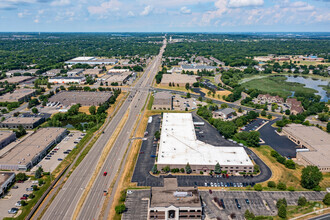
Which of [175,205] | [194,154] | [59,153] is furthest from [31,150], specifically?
[194,154]

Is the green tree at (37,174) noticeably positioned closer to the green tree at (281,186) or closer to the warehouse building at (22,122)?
the warehouse building at (22,122)

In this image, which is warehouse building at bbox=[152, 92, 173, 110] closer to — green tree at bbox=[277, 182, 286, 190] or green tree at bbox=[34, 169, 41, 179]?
green tree at bbox=[34, 169, 41, 179]

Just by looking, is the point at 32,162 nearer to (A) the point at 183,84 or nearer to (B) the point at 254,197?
(B) the point at 254,197

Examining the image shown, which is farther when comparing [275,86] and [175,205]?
[275,86]

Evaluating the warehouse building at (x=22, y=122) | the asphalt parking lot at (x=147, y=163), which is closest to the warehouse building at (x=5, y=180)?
the asphalt parking lot at (x=147, y=163)

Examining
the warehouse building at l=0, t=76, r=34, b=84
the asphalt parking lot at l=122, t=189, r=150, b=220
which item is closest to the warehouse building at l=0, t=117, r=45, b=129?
the asphalt parking lot at l=122, t=189, r=150, b=220

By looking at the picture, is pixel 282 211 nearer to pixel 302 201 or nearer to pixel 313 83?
pixel 302 201

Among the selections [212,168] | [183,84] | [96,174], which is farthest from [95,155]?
[183,84]
